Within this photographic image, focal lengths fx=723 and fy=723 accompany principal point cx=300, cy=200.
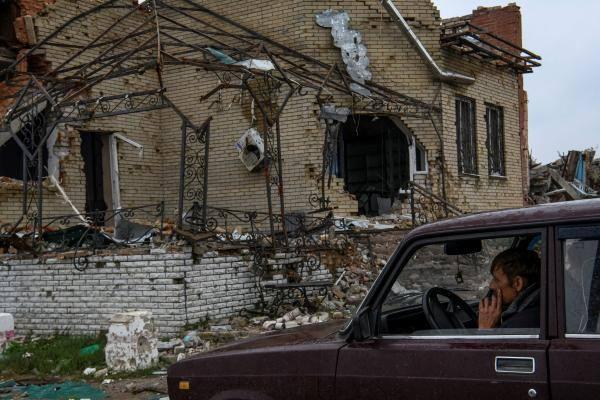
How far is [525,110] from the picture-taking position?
1920 cm

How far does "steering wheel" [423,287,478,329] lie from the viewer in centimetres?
318

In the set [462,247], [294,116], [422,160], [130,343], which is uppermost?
[294,116]

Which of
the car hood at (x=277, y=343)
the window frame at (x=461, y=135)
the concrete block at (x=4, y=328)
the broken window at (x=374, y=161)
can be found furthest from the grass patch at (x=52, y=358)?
the window frame at (x=461, y=135)

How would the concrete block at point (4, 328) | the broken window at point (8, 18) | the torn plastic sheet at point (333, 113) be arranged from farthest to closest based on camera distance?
the broken window at point (8, 18) < the torn plastic sheet at point (333, 113) < the concrete block at point (4, 328)

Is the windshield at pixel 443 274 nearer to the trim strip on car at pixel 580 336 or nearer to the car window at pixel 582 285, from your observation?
the car window at pixel 582 285

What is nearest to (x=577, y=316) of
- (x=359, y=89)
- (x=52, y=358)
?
(x=52, y=358)

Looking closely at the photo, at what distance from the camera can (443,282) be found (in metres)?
3.40

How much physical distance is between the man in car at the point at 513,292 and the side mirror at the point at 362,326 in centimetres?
48

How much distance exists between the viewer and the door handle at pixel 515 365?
2621 millimetres

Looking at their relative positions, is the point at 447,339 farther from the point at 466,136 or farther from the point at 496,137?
the point at 496,137

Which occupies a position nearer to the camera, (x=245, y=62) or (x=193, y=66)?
(x=245, y=62)

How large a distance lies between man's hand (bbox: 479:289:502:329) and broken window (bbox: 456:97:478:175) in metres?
12.4

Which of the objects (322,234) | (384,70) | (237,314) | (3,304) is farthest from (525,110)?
(3,304)

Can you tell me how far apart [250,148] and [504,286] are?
1142cm
